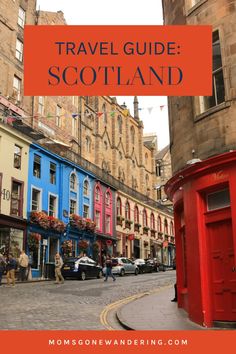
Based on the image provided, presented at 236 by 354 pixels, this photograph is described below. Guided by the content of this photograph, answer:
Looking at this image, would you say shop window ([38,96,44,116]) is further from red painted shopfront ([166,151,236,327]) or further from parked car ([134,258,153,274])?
red painted shopfront ([166,151,236,327])

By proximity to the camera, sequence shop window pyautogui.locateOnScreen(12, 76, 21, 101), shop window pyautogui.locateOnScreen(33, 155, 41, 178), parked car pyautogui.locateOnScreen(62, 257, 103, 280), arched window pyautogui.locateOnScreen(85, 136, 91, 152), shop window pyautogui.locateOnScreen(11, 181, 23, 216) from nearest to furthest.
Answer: parked car pyautogui.locateOnScreen(62, 257, 103, 280)
shop window pyautogui.locateOnScreen(11, 181, 23, 216)
shop window pyautogui.locateOnScreen(33, 155, 41, 178)
shop window pyautogui.locateOnScreen(12, 76, 21, 101)
arched window pyautogui.locateOnScreen(85, 136, 91, 152)

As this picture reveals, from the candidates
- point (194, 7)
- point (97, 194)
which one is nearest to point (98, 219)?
point (97, 194)

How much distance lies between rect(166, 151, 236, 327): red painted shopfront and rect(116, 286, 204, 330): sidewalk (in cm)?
47

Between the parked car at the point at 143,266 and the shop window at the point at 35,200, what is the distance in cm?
1025

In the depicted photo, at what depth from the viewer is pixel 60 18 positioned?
137ft

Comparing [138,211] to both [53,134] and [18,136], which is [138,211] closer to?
[53,134]

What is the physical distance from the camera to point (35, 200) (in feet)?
106

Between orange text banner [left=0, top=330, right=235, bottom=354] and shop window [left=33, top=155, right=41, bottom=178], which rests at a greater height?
shop window [left=33, top=155, right=41, bottom=178]

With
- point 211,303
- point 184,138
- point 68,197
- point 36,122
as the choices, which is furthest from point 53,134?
point 211,303

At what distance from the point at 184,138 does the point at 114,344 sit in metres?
7.81

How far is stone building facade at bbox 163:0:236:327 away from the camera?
9711 mm

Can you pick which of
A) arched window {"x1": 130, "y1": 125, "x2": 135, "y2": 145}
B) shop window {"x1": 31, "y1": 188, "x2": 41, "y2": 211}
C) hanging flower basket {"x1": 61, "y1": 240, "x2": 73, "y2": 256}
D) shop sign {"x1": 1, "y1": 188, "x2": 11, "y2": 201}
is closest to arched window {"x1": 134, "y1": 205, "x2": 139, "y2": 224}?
arched window {"x1": 130, "y1": 125, "x2": 135, "y2": 145}

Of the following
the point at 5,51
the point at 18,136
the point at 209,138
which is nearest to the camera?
the point at 209,138

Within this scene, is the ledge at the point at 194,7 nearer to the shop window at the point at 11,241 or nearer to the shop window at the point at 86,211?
the shop window at the point at 11,241
